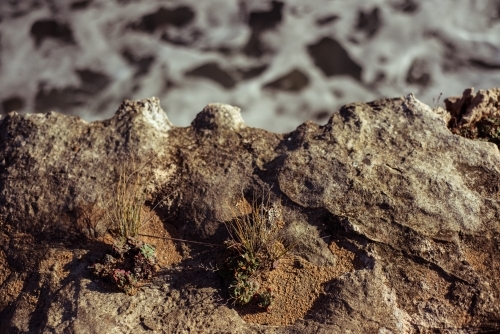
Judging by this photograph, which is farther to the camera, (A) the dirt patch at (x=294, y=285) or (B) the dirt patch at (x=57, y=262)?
(B) the dirt patch at (x=57, y=262)

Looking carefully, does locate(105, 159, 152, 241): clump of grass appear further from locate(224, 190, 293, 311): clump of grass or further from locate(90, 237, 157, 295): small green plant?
locate(224, 190, 293, 311): clump of grass

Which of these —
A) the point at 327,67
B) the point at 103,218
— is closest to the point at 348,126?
the point at 103,218

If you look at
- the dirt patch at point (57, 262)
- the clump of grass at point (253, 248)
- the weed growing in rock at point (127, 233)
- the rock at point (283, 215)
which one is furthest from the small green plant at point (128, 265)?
the clump of grass at point (253, 248)

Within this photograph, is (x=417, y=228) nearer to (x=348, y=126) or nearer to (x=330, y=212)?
(x=330, y=212)

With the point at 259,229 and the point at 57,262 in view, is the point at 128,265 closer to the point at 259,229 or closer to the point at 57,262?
the point at 57,262

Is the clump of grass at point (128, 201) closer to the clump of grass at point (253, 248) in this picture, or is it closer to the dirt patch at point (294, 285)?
the clump of grass at point (253, 248)

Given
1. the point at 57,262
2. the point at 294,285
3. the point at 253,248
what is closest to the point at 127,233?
the point at 57,262
